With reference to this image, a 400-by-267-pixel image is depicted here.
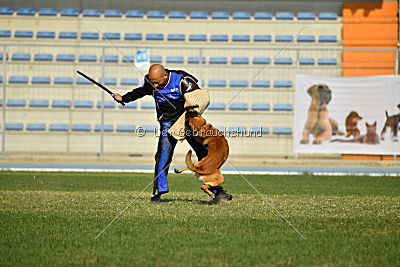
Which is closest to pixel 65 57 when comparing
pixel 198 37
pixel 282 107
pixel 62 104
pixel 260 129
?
pixel 62 104

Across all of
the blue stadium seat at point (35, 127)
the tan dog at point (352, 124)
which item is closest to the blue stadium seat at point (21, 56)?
the blue stadium seat at point (35, 127)

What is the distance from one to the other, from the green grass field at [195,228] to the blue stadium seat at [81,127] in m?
7.76

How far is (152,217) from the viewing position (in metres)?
6.84

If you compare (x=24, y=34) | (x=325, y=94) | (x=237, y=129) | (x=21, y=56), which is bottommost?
(x=237, y=129)

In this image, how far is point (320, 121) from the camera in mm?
17438

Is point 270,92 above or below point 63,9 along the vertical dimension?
below

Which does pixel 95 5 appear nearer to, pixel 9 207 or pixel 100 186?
pixel 100 186

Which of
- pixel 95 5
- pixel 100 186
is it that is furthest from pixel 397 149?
pixel 95 5

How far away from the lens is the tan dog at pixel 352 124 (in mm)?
17500

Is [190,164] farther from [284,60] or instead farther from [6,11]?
[6,11]

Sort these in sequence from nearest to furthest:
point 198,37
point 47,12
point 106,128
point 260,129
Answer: point 106,128 < point 260,129 < point 198,37 < point 47,12

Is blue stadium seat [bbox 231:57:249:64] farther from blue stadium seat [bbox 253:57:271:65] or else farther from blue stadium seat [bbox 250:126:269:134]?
blue stadium seat [bbox 250:126:269:134]

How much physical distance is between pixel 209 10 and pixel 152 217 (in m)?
15.3

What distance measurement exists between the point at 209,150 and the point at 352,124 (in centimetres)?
1071
